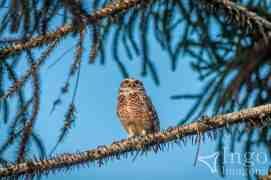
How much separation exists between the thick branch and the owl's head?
3.05 m

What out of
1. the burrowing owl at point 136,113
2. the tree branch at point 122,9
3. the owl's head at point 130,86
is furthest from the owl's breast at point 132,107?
the tree branch at point 122,9

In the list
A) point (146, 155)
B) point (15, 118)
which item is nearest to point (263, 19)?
point (146, 155)

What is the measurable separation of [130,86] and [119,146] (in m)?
3.09

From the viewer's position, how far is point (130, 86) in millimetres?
5996

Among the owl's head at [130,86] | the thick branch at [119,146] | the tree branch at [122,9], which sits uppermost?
the tree branch at [122,9]

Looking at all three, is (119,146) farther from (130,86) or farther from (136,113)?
(130,86)

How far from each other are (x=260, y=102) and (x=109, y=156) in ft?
5.37

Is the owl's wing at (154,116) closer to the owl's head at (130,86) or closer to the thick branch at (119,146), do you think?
the owl's head at (130,86)

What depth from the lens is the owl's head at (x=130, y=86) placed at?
598cm

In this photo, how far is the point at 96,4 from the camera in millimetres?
4324

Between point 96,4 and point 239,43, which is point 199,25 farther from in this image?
point 96,4

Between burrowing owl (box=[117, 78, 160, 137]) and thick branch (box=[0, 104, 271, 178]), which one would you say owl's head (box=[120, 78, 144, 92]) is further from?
thick branch (box=[0, 104, 271, 178])

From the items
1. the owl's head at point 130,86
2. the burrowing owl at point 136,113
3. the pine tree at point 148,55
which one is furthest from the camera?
the owl's head at point 130,86

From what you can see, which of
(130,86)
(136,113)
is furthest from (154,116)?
(130,86)
